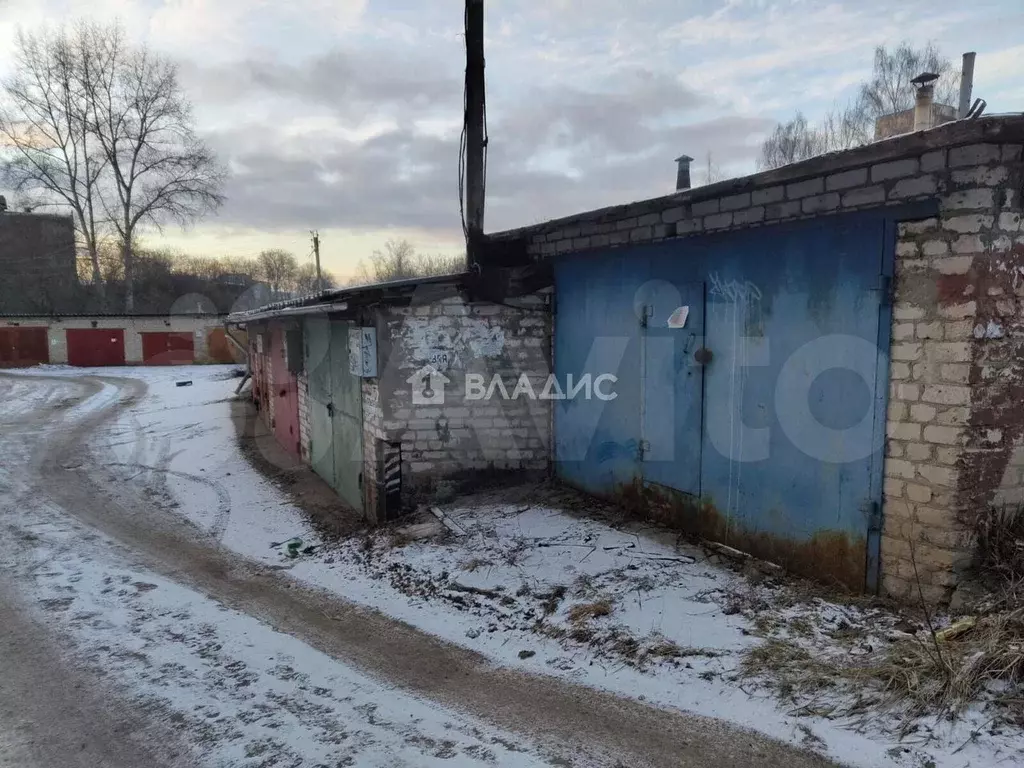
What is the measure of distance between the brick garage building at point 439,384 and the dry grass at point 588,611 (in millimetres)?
2613

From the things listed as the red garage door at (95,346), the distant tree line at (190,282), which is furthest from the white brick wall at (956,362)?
the red garage door at (95,346)

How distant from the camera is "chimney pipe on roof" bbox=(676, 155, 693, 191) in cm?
768

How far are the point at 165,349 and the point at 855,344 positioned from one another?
32.1m

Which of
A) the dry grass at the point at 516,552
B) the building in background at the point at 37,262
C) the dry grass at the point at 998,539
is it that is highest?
the building in background at the point at 37,262

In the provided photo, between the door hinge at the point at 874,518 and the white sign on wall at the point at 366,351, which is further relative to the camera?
the white sign on wall at the point at 366,351

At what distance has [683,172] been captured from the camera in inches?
307

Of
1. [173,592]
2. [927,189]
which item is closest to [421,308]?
[173,592]

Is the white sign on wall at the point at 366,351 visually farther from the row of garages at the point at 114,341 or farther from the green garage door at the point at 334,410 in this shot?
the row of garages at the point at 114,341

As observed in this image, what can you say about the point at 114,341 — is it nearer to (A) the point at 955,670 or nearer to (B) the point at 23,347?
(B) the point at 23,347

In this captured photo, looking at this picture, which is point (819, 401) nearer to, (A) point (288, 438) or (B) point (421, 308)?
(B) point (421, 308)

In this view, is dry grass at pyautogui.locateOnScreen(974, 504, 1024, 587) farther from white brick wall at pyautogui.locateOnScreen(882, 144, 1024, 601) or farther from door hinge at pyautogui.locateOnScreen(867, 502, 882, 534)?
door hinge at pyautogui.locateOnScreen(867, 502, 882, 534)

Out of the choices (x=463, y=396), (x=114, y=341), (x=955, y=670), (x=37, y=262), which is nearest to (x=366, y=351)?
(x=463, y=396)

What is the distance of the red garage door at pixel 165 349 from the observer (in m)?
29.6

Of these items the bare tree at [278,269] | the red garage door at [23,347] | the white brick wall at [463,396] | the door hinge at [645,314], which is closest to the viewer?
the door hinge at [645,314]
